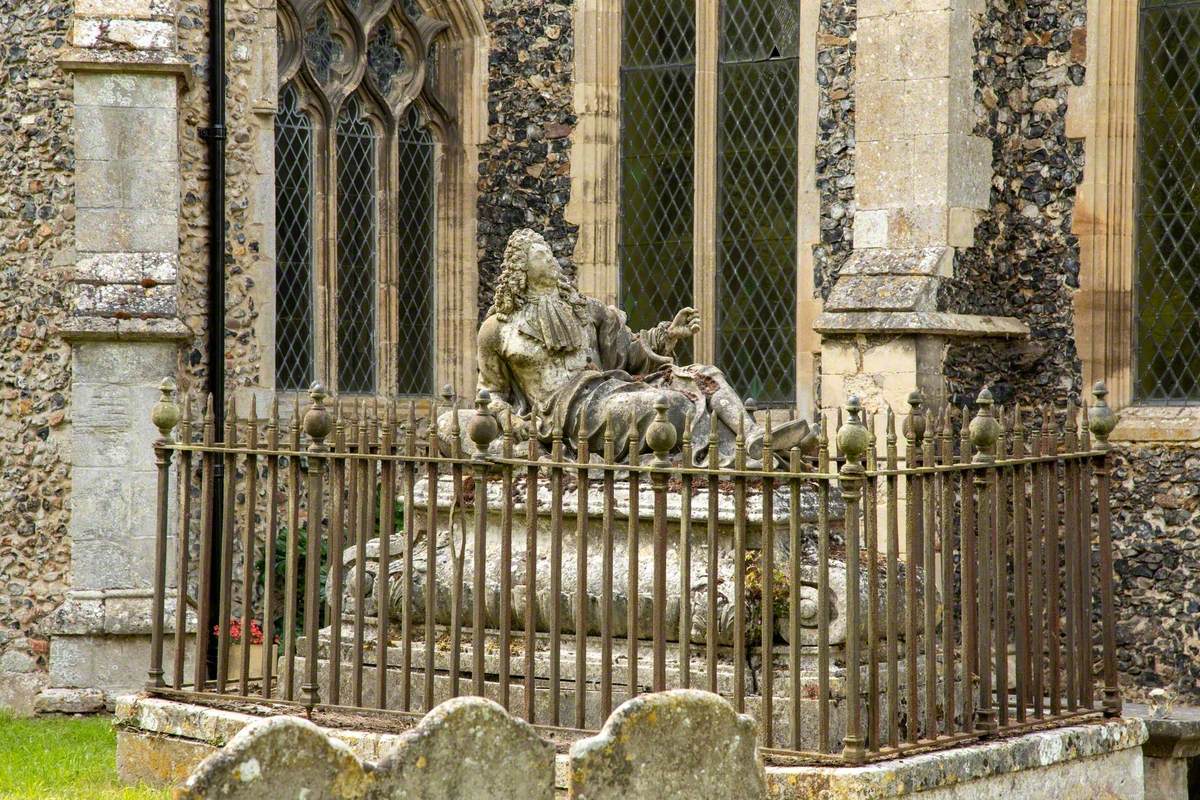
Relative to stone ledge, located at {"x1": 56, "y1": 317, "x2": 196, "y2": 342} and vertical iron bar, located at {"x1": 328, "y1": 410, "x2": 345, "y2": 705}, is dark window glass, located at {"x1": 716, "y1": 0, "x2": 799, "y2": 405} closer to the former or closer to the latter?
stone ledge, located at {"x1": 56, "y1": 317, "x2": 196, "y2": 342}

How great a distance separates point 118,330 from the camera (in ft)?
36.6

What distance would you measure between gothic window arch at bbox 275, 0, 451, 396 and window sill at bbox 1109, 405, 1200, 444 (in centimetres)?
487

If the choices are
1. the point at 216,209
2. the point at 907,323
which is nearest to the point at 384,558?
the point at 907,323

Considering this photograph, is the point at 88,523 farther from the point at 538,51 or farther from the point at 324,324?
the point at 538,51

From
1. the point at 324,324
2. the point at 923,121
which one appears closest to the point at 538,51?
the point at 324,324

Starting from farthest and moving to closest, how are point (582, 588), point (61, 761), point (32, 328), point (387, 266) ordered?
point (387, 266) → point (32, 328) → point (61, 761) → point (582, 588)

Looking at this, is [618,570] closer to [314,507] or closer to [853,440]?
[314,507]

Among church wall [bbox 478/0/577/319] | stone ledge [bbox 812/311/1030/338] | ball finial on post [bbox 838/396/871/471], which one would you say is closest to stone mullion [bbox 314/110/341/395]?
church wall [bbox 478/0/577/319]

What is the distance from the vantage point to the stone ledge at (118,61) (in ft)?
36.9

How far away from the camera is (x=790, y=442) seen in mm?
7984

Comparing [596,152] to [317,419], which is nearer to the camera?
[317,419]

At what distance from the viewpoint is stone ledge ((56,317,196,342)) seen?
11.1 m

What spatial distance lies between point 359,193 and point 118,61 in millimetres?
2813

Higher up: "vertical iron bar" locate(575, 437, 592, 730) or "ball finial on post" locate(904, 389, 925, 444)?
"ball finial on post" locate(904, 389, 925, 444)
